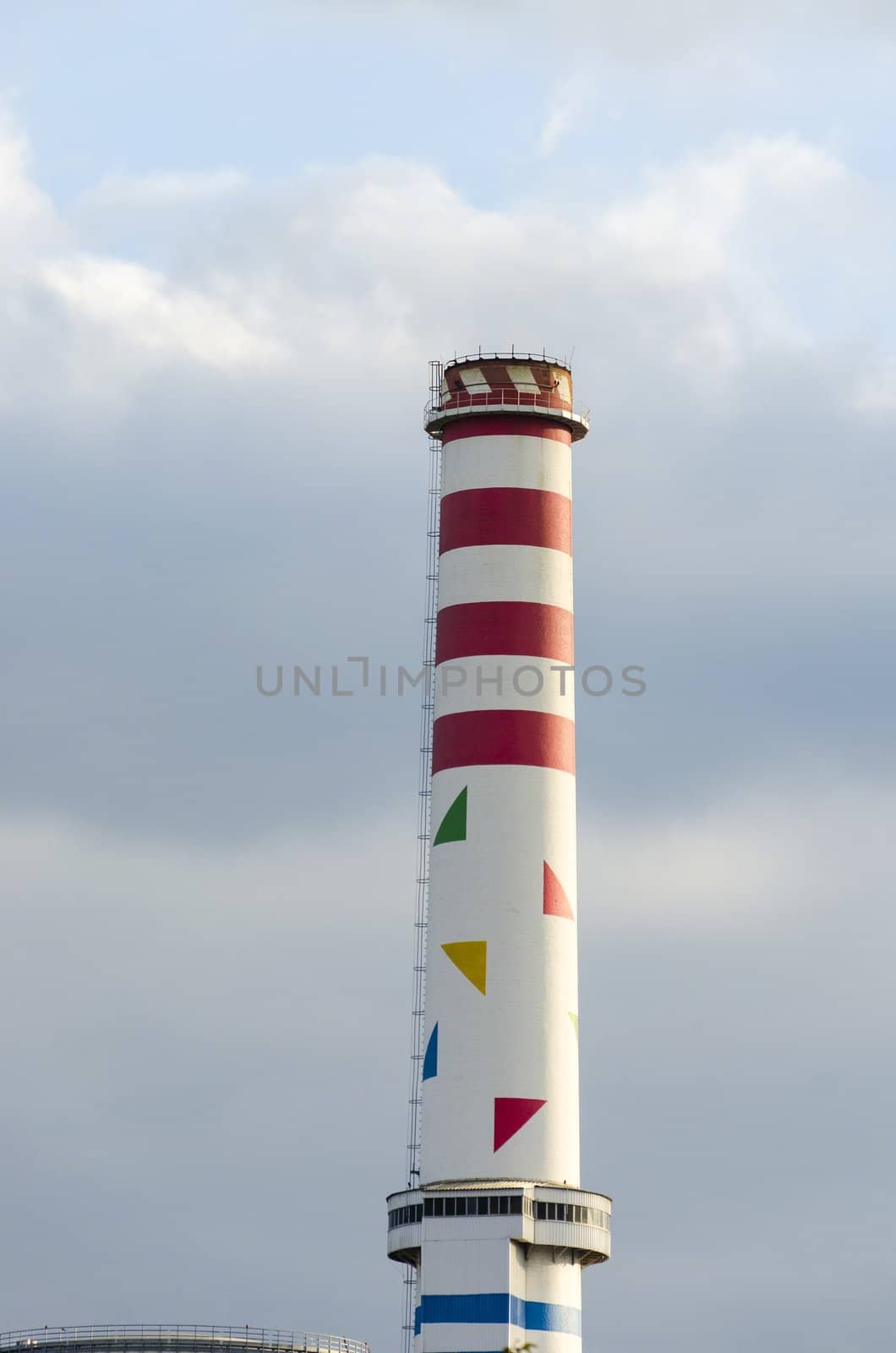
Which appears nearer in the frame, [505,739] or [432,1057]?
[432,1057]

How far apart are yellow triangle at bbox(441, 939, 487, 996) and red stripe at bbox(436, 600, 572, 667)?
9.67m

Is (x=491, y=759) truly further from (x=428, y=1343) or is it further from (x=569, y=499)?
(x=428, y=1343)

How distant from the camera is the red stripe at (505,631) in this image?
92.9 meters

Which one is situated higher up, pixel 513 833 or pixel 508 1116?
pixel 513 833

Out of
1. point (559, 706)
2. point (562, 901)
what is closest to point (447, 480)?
point (559, 706)

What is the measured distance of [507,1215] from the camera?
87.8 m

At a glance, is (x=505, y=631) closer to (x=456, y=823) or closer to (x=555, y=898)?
(x=456, y=823)

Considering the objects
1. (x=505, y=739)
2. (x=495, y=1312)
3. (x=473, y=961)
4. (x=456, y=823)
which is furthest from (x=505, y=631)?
(x=495, y=1312)

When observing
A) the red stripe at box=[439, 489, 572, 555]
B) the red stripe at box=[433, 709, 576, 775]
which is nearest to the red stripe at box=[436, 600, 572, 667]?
the red stripe at box=[433, 709, 576, 775]

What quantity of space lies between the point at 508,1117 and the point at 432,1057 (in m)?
3.33

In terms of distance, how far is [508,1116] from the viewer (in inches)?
3514

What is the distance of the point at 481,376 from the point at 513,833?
53.9 ft

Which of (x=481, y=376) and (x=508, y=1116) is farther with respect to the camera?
(x=481, y=376)

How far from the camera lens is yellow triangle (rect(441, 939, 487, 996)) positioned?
90.4 m
